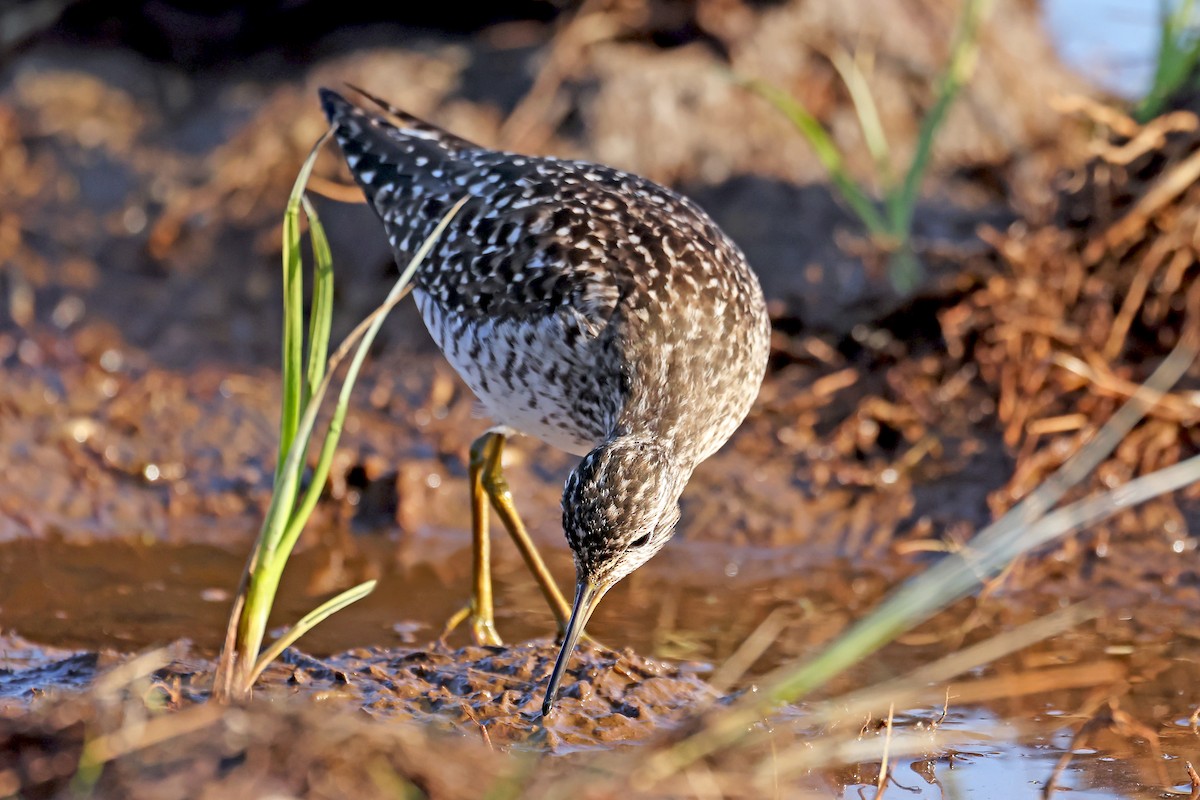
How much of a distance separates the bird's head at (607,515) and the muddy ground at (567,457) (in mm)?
406

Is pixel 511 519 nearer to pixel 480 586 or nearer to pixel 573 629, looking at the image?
pixel 480 586

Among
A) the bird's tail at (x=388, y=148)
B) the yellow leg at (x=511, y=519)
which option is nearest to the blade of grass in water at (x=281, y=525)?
the yellow leg at (x=511, y=519)

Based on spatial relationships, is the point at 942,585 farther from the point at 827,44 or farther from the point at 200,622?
the point at 827,44

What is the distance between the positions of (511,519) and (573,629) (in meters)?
1.57

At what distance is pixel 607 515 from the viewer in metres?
4.82

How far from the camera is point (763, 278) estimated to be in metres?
8.13

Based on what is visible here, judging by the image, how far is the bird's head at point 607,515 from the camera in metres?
4.83

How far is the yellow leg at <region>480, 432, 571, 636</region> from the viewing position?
616 cm

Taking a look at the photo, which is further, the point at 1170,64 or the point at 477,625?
the point at 1170,64

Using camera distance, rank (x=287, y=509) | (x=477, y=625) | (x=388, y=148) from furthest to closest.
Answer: (x=388, y=148)
(x=477, y=625)
(x=287, y=509)

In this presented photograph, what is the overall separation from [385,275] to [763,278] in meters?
2.16

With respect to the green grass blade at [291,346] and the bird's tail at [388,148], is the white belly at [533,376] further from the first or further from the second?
the green grass blade at [291,346]

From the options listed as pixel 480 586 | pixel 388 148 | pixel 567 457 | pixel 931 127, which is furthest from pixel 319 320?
pixel 931 127

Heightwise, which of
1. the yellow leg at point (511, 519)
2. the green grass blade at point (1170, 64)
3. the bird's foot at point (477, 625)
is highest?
the green grass blade at point (1170, 64)
